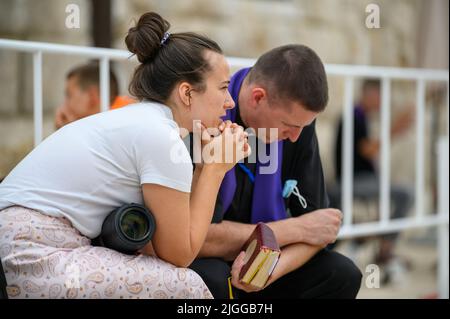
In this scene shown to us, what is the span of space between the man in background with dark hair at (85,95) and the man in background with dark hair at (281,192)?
86 cm

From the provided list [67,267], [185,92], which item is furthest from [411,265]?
[67,267]

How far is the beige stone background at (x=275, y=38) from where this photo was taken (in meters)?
5.07

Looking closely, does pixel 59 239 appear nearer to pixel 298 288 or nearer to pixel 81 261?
pixel 81 261

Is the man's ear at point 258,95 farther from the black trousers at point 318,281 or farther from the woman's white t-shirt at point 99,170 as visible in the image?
the black trousers at point 318,281

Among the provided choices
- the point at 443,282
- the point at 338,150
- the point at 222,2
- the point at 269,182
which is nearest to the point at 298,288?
the point at 269,182

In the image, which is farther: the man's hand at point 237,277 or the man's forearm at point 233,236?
the man's forearm at point 233,236

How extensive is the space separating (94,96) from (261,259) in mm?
1463

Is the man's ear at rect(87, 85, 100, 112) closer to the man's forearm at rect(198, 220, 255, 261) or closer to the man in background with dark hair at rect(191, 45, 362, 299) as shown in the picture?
the man in background with dark hair at rect(191, 45, 362, 299)

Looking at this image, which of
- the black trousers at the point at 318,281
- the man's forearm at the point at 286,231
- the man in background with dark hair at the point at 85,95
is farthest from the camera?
the man in background with dark hair at the point at 85,95

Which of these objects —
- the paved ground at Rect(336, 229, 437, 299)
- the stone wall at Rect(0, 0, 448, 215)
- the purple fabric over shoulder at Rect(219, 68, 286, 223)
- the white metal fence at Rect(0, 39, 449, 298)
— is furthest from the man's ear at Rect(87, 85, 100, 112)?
the paved ground at Rect(336, 229, 437, 299)

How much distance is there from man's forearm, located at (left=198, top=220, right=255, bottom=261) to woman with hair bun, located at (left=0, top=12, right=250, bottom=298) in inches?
12.9

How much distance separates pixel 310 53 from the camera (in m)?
2.63

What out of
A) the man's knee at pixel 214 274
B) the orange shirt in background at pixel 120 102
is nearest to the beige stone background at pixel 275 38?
the orange shirt in background at pixel 120 102
